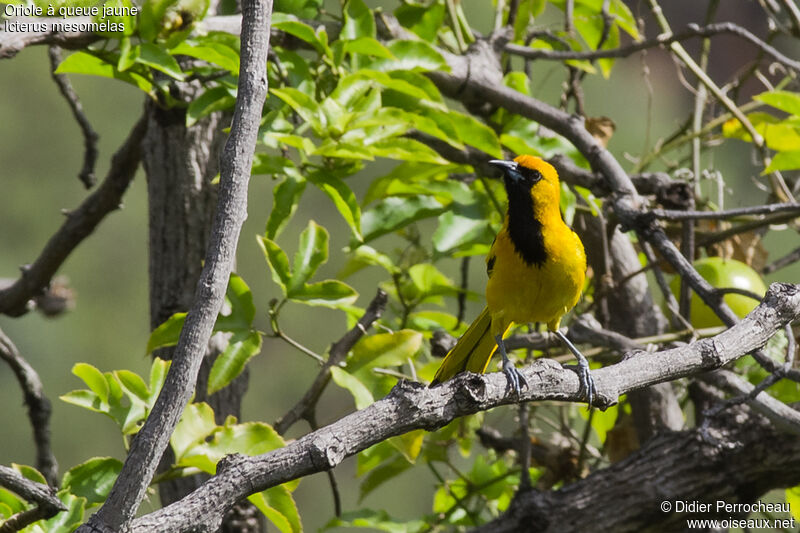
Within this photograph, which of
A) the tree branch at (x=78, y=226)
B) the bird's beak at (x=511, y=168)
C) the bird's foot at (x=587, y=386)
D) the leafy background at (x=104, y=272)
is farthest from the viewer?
the leafy background at (x=104, y=272)

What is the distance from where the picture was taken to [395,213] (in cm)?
232

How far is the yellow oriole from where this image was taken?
2.11 meters

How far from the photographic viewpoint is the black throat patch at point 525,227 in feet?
6.97

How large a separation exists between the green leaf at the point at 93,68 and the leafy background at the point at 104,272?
269 inches

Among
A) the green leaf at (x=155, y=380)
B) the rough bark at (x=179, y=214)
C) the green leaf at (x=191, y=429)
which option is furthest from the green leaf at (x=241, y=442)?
the rough bark at (x=179, y=214)

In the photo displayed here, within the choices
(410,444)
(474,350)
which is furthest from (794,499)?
(410,444)

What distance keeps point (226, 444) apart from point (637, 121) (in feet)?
20.2

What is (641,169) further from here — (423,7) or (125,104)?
(125,104)

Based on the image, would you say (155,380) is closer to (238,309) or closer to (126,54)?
(238,309)

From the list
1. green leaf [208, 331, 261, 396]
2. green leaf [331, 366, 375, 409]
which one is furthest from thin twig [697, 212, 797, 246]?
green leaf [208, 331, 261, 396]

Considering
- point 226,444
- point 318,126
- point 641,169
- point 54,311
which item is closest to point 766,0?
point 641,169

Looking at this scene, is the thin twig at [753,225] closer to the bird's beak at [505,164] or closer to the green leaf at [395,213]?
the bird's beak at [505,164]

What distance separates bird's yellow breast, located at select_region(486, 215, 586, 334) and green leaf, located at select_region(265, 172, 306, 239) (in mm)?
569

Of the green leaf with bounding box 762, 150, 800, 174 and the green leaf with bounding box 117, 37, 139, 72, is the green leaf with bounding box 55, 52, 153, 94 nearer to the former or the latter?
the green leaf with bounding box 117, 37, 139, 72
